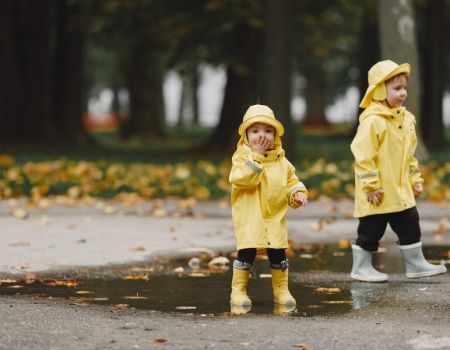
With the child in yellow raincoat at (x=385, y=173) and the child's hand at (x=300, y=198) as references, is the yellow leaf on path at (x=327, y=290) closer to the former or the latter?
the child in yellow raincoat at (x=385, y=173)

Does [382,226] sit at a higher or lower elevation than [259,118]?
lower

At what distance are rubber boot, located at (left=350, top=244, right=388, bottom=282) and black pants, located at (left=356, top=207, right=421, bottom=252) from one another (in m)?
0.04

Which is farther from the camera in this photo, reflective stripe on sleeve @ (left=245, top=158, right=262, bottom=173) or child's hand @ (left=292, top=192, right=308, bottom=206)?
child's hand @ (left=292, top=192, right=308, bottom=206)

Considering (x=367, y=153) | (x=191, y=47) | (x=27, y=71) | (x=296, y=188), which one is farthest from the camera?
(x=27, y=71)

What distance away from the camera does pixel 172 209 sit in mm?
13203

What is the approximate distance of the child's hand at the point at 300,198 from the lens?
6594 millimetres

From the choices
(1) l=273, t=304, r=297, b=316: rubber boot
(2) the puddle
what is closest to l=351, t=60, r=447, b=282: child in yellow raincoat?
(2) the puddle

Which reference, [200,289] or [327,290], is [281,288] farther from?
[200,289]

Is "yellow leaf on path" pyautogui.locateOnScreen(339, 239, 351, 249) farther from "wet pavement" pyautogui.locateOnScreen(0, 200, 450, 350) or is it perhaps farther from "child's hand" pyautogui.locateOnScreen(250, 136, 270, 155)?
"child's hand" pyautogui.locateOnScreen(250, 136, 270, 155)

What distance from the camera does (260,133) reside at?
6648 millimetres

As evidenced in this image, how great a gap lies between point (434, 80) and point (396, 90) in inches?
753

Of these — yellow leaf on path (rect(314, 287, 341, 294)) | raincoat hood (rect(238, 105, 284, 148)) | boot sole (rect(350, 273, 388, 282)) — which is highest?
raincoat hood (rect(238, 105, 284, 148))

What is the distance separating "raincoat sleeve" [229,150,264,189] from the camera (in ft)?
21.3

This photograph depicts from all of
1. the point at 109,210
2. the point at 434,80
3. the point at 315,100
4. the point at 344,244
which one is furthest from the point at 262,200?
the point at 315,100
